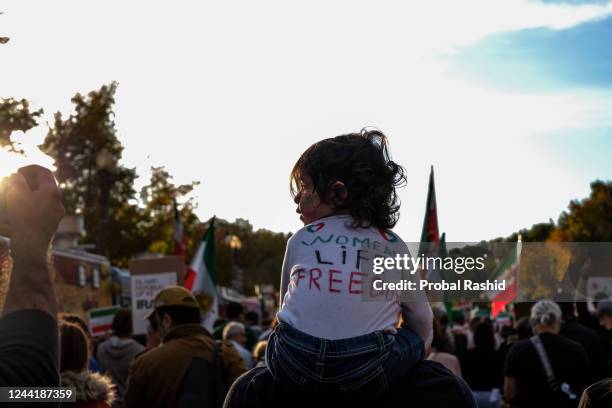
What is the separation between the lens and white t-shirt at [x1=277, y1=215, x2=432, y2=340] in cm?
302

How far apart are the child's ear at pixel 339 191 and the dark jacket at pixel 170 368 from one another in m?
4.07

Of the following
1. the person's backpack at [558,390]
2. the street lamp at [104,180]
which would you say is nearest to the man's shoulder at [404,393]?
the person's backpack at [558,390]

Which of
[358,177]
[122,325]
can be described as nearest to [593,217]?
[122,325]

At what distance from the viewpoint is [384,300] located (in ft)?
10.0

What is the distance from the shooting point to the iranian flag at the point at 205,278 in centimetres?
1506

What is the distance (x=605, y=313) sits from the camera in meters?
10.2

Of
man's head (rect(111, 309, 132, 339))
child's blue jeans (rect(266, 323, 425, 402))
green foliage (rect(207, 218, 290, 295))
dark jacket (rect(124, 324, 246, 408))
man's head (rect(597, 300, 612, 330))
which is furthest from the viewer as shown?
green foliage (rect(207, 218, 290, 295))

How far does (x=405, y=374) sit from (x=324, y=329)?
0.84 feet

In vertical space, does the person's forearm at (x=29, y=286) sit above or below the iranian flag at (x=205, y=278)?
below

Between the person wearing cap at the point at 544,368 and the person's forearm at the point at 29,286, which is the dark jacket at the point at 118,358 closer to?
the person wearing cap at the point at 544,368

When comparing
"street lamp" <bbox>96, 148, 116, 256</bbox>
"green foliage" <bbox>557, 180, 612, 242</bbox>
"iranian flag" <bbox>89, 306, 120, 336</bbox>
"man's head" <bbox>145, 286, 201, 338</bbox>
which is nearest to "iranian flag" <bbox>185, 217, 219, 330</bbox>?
"iranian flag" <bbox>89, 306, 120, 336</bbox>

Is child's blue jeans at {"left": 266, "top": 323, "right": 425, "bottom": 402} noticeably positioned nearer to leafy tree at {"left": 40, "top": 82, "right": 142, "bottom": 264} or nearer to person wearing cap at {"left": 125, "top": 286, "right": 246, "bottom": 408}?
person wearing cap at {"left": 125, "top": 286, "right": 246, "bottom": 408}

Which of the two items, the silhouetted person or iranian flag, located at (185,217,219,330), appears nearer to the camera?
the silhouetted person

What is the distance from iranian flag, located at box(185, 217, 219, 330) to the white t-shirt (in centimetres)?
1175
